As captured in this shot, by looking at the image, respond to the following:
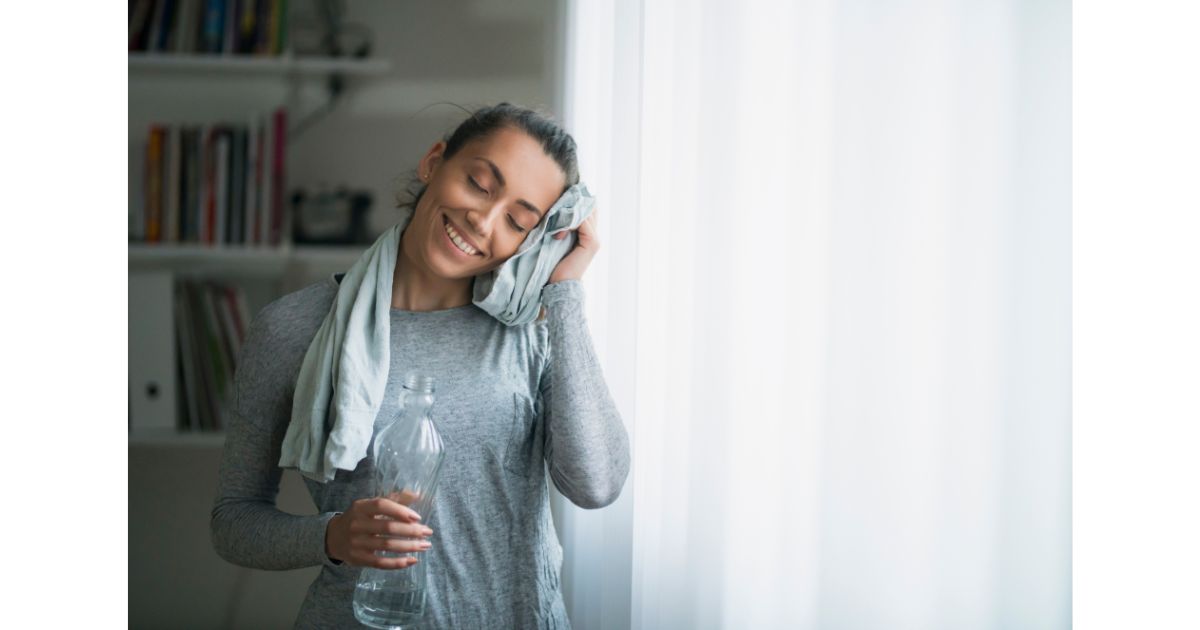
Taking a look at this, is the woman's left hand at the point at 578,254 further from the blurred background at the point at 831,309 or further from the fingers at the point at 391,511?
the fingers at the point at 391,511

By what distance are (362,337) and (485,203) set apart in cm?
22

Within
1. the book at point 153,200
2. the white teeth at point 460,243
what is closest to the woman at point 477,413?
the white teeth at point 460,243

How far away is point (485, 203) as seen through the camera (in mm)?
1114

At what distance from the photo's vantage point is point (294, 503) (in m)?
2.55

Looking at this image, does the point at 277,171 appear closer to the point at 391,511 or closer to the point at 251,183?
the point at 251,183

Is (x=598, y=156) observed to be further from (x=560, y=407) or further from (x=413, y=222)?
(x=560, y=407)

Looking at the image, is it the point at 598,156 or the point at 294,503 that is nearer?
the point at 598,156

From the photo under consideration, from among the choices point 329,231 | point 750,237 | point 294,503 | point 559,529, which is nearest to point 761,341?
point 750,237

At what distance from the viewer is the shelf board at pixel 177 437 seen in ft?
7.50

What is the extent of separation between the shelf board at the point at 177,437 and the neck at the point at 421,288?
1358 millimetres

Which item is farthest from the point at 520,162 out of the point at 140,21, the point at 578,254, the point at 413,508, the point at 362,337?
the point at 140,21

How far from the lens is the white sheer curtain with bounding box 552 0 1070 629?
597 mm
